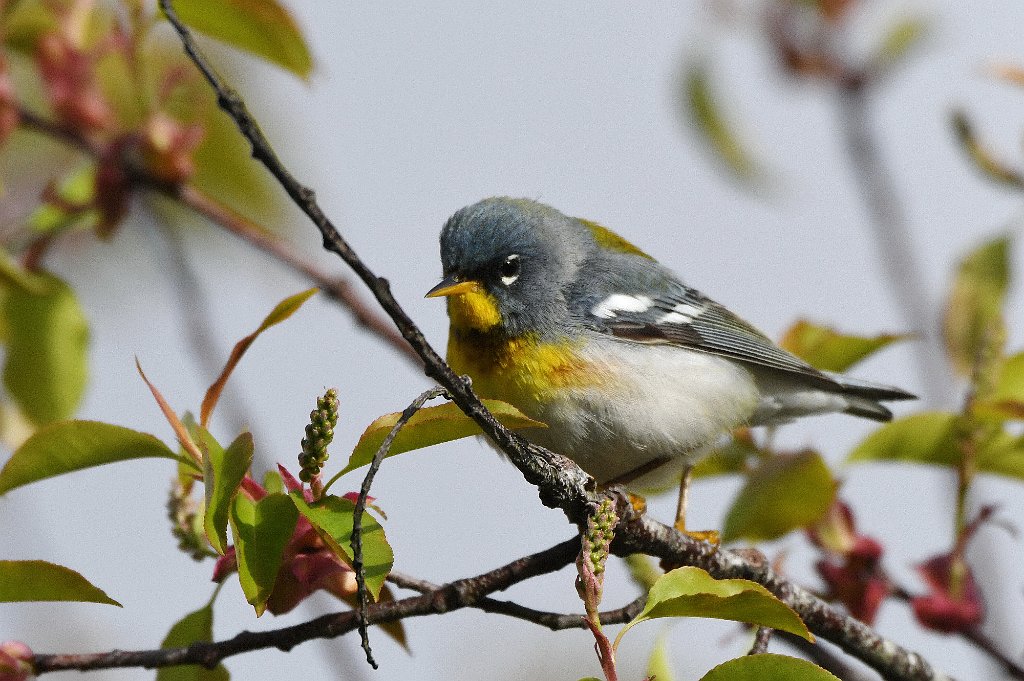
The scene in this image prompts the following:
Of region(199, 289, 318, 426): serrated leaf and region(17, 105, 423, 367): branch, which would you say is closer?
region(199, 289, 318, 426): serrated leaf

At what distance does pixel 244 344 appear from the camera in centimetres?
192

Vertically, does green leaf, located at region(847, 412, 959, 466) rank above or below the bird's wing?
below

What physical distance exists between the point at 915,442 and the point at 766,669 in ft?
4.77

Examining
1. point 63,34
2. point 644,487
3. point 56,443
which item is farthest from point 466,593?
point 63,34

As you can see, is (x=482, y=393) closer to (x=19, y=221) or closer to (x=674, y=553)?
(x=674, y=553)

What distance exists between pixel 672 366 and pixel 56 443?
81.7 inches

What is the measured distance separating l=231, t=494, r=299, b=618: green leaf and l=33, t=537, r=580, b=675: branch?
0.22 meters

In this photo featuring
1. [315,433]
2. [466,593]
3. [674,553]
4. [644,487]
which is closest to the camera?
[315,433]

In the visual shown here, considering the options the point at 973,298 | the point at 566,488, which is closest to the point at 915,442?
the point at 973,298

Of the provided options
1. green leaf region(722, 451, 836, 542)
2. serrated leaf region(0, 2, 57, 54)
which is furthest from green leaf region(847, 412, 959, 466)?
serrated leaf region(0, 2, 57, 54)

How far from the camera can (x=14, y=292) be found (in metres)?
2.84

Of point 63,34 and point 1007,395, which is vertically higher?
point 63,34

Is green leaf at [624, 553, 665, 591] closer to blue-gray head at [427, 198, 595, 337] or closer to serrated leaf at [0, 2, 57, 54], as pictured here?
blue-gray head at [427, 198, 595, 337]

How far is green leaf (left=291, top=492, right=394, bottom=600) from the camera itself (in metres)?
1.72
